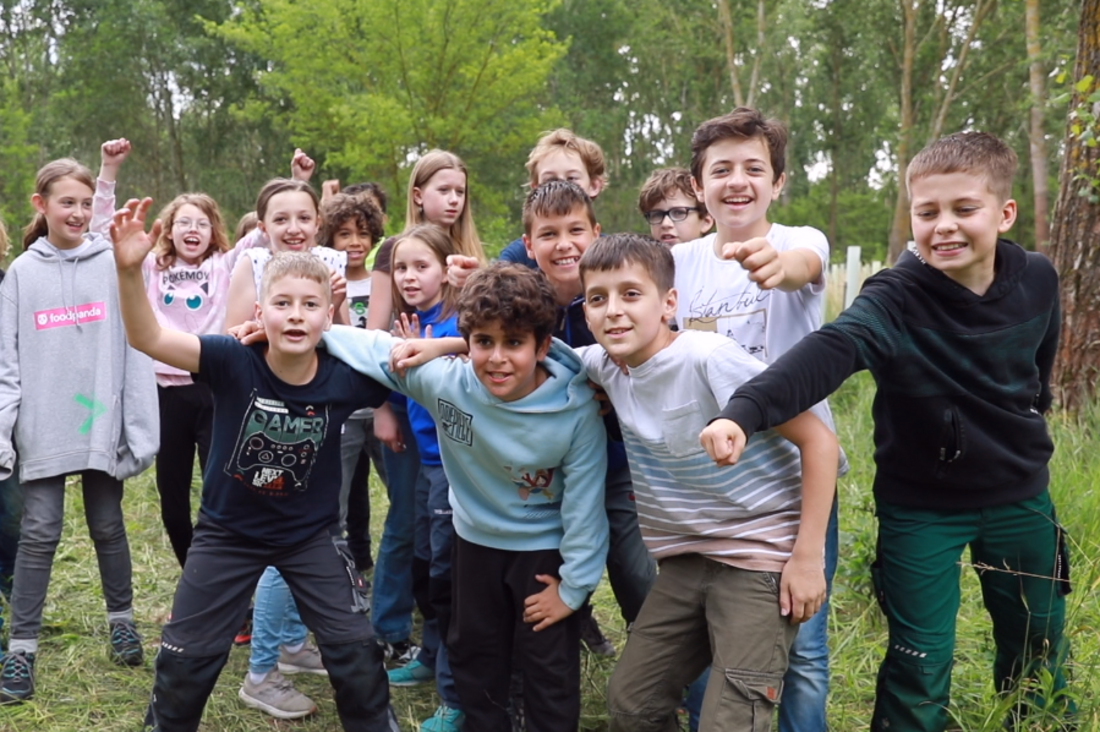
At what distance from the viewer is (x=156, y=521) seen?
610 centimetres

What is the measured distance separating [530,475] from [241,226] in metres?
3.63

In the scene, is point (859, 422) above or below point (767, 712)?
above

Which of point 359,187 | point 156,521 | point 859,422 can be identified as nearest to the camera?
point 359,187

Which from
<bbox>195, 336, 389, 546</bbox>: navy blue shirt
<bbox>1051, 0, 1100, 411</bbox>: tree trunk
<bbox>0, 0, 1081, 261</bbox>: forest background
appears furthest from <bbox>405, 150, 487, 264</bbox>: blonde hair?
<bbox>0, 0, 1081, 261</bbox>: forest background

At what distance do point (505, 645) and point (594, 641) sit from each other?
1.12 meters

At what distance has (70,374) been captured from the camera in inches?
151

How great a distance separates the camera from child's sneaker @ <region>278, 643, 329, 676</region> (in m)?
3.92

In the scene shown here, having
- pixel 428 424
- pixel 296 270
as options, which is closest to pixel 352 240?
pixel 428 424

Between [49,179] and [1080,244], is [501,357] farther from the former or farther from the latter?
[1080,244]

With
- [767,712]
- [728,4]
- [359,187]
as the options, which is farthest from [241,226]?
[728,4]

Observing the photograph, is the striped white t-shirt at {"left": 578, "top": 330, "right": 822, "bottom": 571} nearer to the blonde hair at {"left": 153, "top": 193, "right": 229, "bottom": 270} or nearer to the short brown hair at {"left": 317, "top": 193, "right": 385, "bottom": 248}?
the short brown hair at {"left": 317, "top": 193, "right": 385, "bottom": 248}

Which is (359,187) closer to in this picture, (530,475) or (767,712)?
(530,475)

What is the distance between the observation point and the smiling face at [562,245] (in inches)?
125

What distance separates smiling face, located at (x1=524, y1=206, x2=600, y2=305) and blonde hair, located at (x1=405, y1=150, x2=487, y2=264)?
3.15ft
